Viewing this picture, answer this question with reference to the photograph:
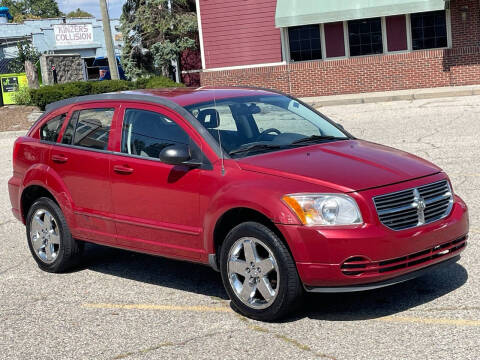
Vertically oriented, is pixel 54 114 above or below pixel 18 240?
above

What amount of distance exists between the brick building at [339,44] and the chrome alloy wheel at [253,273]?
860 inches

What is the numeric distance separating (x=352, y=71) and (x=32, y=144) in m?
20.8

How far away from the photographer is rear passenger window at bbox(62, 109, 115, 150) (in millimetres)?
7219

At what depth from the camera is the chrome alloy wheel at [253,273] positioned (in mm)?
5715

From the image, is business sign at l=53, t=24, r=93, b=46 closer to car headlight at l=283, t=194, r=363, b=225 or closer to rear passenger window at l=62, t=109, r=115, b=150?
rear passenger window at l=62, t=109, r=115, b=150

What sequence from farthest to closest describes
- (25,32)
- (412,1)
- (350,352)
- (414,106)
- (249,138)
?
1. (25,32)
2. (412,1)
3. (414,106)
4. (249,138)
5. (350,352)

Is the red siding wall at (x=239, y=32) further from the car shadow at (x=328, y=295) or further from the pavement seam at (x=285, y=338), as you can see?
the pavement seam at (x=285, y=338)

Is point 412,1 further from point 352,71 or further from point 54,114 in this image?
point 54,114

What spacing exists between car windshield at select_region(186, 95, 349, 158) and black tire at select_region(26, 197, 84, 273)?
1821mm

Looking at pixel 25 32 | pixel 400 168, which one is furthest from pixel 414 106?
pixel 25 32

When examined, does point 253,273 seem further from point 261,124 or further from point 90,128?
point 90,128

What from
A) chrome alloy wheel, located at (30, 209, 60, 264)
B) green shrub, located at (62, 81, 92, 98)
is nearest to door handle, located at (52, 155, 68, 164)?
chrome alloy wheel, located at (30, 209, 60, 264)

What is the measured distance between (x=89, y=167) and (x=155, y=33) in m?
26.9

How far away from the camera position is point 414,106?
21.4 metres
